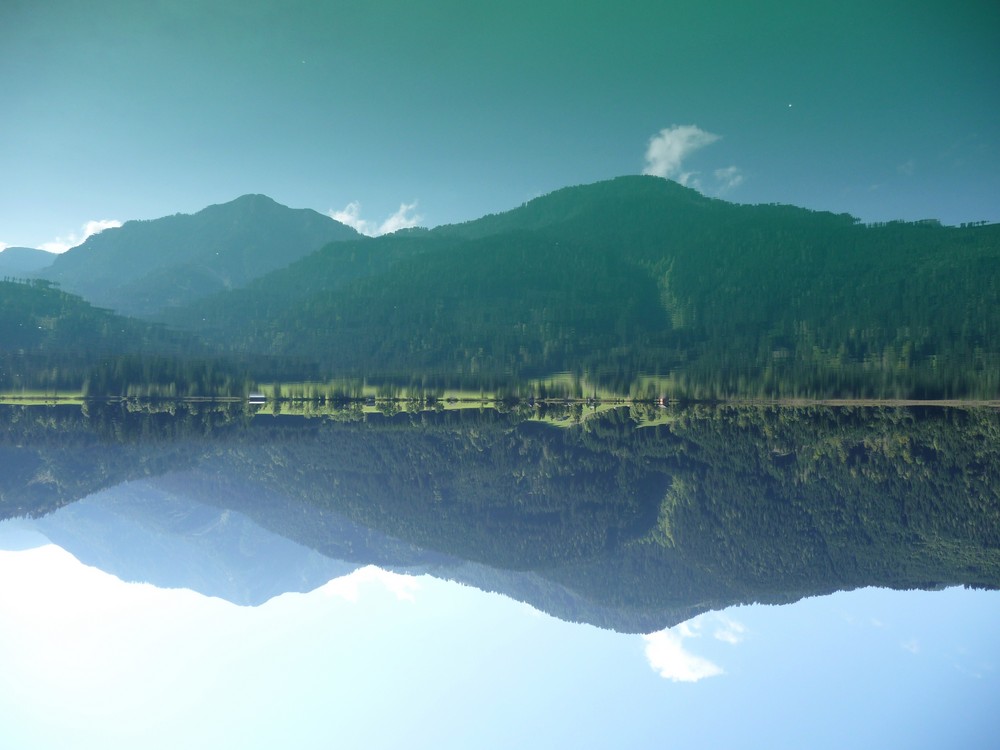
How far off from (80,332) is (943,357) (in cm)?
18025

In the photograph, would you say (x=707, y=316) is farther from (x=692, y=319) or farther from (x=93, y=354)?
(x=93, y=354)

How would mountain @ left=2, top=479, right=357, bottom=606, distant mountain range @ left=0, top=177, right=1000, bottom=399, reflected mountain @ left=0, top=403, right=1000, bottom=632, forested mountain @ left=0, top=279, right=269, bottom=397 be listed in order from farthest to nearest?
forested mountain @ left=0, top=279, right=269, bottom=397 → distant mountain range @ left=0, top=177, right=1000, bottom=399 → mountain @ left=2, top=479, right=357, bottom=606 → reflected mountain @ left=0, top=403, right=1000, bottom=632

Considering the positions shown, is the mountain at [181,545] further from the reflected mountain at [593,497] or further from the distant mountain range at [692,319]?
the distant mountain range at [692,319]

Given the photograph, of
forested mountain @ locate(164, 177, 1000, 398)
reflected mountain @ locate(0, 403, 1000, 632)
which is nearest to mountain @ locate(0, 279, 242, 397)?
forested mountain @ locate(164, 177, 1000, 398)

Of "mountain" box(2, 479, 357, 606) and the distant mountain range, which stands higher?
the distant mountain range

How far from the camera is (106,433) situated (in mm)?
76375

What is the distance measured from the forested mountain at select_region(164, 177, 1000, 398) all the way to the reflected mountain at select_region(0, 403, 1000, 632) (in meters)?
16.5

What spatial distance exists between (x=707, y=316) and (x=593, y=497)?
103172mm

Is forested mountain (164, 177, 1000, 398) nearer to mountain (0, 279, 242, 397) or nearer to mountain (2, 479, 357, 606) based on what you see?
mountain (0, 279, 242, 397)

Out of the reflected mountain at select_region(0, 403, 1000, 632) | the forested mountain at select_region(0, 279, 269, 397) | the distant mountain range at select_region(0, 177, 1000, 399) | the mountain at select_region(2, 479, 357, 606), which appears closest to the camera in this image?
the reflected mountain at select_region(0, 403, 1000, 632)

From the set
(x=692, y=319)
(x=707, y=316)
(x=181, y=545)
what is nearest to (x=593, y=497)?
(x=181, y=545)

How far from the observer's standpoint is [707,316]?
147000 millimetres

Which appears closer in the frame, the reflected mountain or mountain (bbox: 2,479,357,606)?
the reflected mountain

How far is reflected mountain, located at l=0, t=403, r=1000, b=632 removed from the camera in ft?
155
